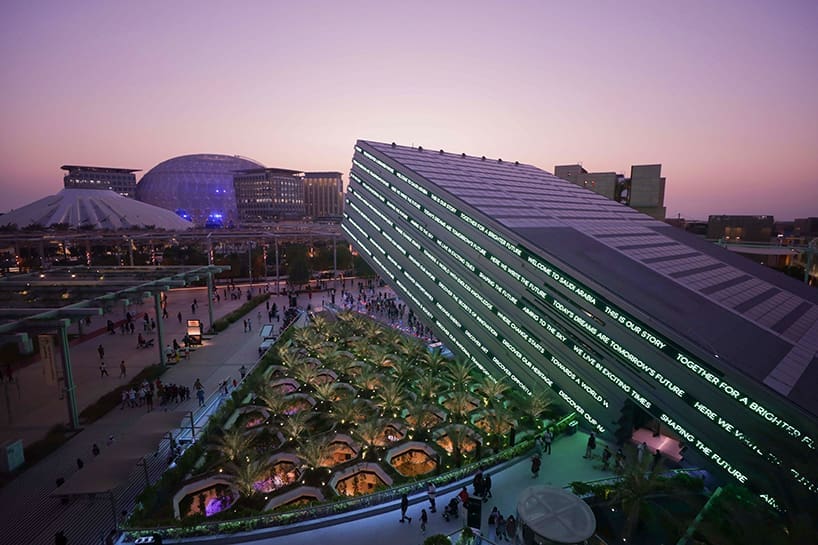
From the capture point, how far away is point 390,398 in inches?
1005

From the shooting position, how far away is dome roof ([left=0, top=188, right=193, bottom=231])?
89.1 meters

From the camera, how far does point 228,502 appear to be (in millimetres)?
18359

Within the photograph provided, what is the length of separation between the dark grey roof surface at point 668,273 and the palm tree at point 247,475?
61.3ft

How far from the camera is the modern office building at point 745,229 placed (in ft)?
270

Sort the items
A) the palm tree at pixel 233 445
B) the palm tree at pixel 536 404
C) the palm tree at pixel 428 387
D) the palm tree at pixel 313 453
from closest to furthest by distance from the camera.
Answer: the palm tree at pixel 313 453, the palm tree at pixel 233 445, the palm tree at pixel 536 404, the palm tree at pixel 428 387

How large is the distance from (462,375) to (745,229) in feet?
288

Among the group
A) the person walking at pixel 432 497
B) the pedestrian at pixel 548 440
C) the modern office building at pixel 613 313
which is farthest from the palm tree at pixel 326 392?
the pedestrian at pixel 548 440

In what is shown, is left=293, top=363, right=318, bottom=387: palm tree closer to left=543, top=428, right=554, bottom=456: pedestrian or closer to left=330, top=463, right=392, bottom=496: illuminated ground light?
left=330, top=463, right=392, bottom=496: illuminated ground light

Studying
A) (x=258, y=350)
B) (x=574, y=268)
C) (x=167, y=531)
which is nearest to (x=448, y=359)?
(x=574, y=268)

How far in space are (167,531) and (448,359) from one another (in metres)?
22.4

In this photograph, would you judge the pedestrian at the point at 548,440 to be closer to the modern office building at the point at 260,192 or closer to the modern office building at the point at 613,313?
the modern office building at the point at 613,313

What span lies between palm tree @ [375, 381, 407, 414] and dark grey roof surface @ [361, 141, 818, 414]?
41.4 feet

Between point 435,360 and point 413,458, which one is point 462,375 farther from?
point 413,458

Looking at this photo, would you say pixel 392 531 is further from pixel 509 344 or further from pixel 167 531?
pixel 509 344
